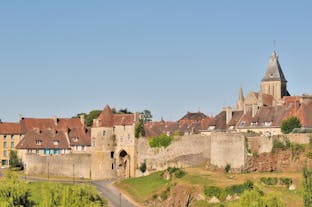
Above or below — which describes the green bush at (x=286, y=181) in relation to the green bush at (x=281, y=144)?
below

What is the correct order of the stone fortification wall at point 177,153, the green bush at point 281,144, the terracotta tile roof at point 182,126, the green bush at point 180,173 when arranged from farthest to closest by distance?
the terracotta tile roof at point 182,126 < the stone fortification wall at point 177,153 < the green bush at point 180,173 < the green bush at point 281,144

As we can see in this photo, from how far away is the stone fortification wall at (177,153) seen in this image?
88438 mm

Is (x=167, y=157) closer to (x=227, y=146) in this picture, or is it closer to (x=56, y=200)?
(x=227, y=146)

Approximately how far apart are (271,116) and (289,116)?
2.98 metres

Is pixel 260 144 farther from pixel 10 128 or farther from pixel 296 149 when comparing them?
pixel 10 128

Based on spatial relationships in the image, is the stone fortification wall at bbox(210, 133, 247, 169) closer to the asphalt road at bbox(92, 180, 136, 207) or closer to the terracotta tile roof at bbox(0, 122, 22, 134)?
the asphalt road at bbox(92, 180, 136, 207)

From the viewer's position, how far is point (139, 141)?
312ft

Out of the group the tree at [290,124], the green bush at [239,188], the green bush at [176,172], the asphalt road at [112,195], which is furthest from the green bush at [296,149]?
the asphalt road at [112,195]

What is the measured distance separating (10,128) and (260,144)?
157 ft

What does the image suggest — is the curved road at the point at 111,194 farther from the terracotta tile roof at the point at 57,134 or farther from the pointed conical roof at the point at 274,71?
the pointed conical roof at the point at 274,71

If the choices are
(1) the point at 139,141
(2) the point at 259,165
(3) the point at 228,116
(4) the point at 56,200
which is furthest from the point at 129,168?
(4) the point at 56,200

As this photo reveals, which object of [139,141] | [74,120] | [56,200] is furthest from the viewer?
[74,120]

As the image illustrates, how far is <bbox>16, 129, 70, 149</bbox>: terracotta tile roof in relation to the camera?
106m

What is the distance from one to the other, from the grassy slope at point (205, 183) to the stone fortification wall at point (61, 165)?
317 inches
